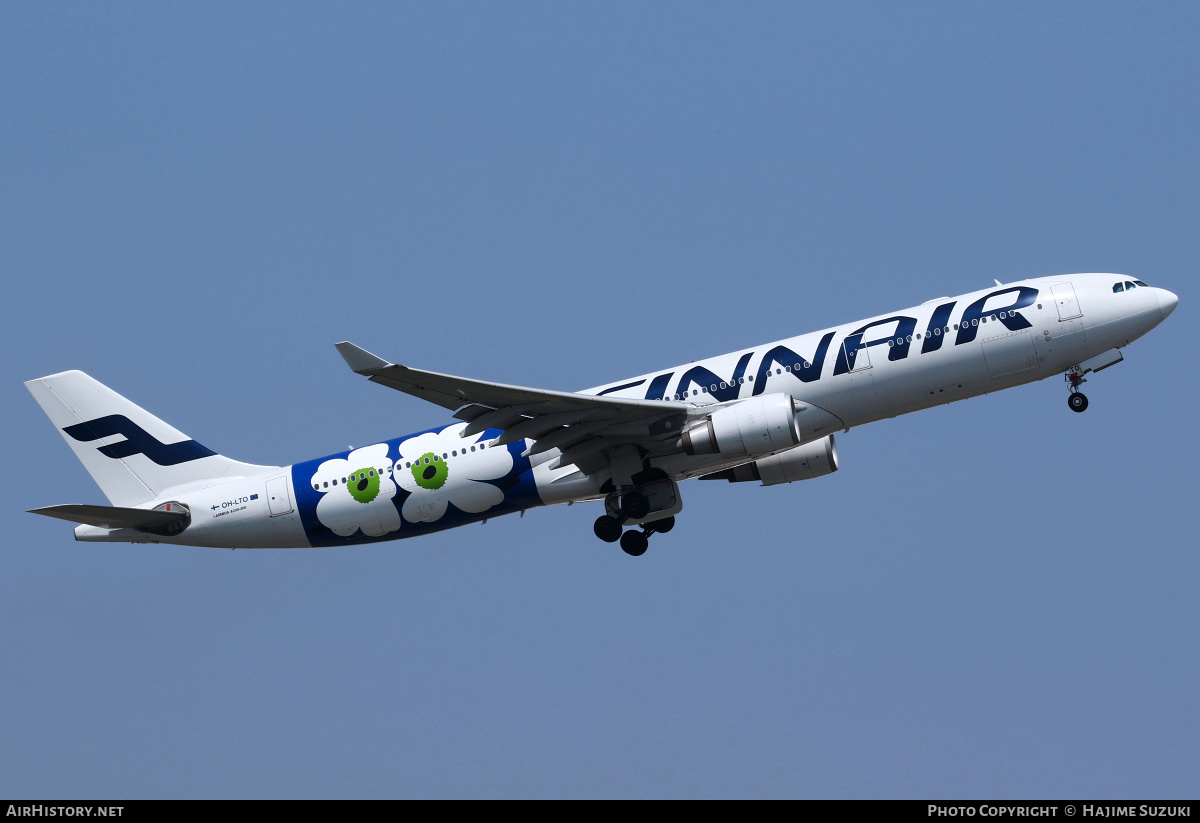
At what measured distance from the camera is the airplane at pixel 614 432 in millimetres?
33719

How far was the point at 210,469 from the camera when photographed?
39.3 meters

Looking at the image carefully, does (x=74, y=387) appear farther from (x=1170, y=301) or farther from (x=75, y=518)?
(x=1170, y=301)

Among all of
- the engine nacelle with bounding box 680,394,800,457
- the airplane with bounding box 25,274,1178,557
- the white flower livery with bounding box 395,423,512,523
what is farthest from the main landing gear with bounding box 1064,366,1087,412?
the white flower livery with bounding box 395,423,512,523

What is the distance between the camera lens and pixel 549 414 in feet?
110

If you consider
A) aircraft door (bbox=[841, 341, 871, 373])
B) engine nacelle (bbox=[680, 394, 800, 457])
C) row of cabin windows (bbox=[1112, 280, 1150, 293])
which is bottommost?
engine nacelle (bbox=[680, 394, 800, 457])

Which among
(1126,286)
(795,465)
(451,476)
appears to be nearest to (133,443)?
(451,476)

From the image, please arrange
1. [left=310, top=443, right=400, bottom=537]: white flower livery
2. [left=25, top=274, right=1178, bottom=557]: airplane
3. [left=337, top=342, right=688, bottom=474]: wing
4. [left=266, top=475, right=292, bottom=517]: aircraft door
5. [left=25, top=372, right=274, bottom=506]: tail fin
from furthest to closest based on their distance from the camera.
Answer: [left=25, top=372, right=274, bottom=506]: tail fin, [left=266, top=475, right=292, bottom=517]: aircraft door, [left=310, top=443, right=400, bottom=537]: white flower livery, [left=25, top=274, right=1178, bottom=557]: airplane, [left=337, top=342, right=688, bottom=474]: wing

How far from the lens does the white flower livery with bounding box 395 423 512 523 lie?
36.2m

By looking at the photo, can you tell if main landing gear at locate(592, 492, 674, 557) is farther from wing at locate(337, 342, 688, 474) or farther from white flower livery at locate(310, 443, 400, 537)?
white flower livery at locate(310, 443, 400, 537)

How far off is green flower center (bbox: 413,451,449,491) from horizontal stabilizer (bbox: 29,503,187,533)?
725cm

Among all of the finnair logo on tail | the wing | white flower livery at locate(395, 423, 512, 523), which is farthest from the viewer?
the finnair logo on tail

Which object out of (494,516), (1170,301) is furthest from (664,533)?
(1170,301)

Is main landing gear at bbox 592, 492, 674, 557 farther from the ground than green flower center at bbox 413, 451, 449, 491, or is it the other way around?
green flower center at bbox 413, 451, 449, 491

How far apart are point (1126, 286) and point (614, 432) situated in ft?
45.5
